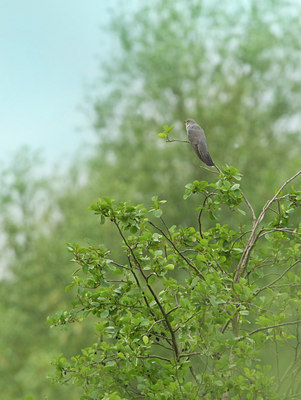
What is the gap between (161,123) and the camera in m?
9.58

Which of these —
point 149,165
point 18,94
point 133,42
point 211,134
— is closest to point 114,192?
point 149,165

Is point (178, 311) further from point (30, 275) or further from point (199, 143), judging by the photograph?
point (30, 275)

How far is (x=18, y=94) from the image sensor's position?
13258 millimetres

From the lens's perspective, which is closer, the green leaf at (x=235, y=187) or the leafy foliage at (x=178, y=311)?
the leafy foliage at (x=178, y=311)

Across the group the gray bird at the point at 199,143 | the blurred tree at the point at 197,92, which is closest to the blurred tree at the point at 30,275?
the blurred tree at the point at 197,92

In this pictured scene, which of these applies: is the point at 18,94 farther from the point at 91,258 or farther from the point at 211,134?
the point at 91,258

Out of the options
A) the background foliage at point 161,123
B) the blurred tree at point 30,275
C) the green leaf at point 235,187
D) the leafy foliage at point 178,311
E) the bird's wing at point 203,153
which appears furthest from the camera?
the blurred tree at point 30,275

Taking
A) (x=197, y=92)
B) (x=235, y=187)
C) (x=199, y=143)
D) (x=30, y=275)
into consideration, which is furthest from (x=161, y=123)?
(x=235, y=187)

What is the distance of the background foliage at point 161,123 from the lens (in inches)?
353

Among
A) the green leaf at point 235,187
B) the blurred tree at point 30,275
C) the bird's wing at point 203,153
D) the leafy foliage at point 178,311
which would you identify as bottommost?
the leafy foliage at point 178,311

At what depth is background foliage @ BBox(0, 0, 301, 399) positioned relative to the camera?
897cm

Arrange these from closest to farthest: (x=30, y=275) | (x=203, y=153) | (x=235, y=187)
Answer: (x=235, y=187) → (x=203, y=153) → (x=30, y=275)

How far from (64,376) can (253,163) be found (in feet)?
21.3

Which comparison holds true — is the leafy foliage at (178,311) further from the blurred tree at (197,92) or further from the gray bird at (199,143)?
the blurred tree at (197,92)
